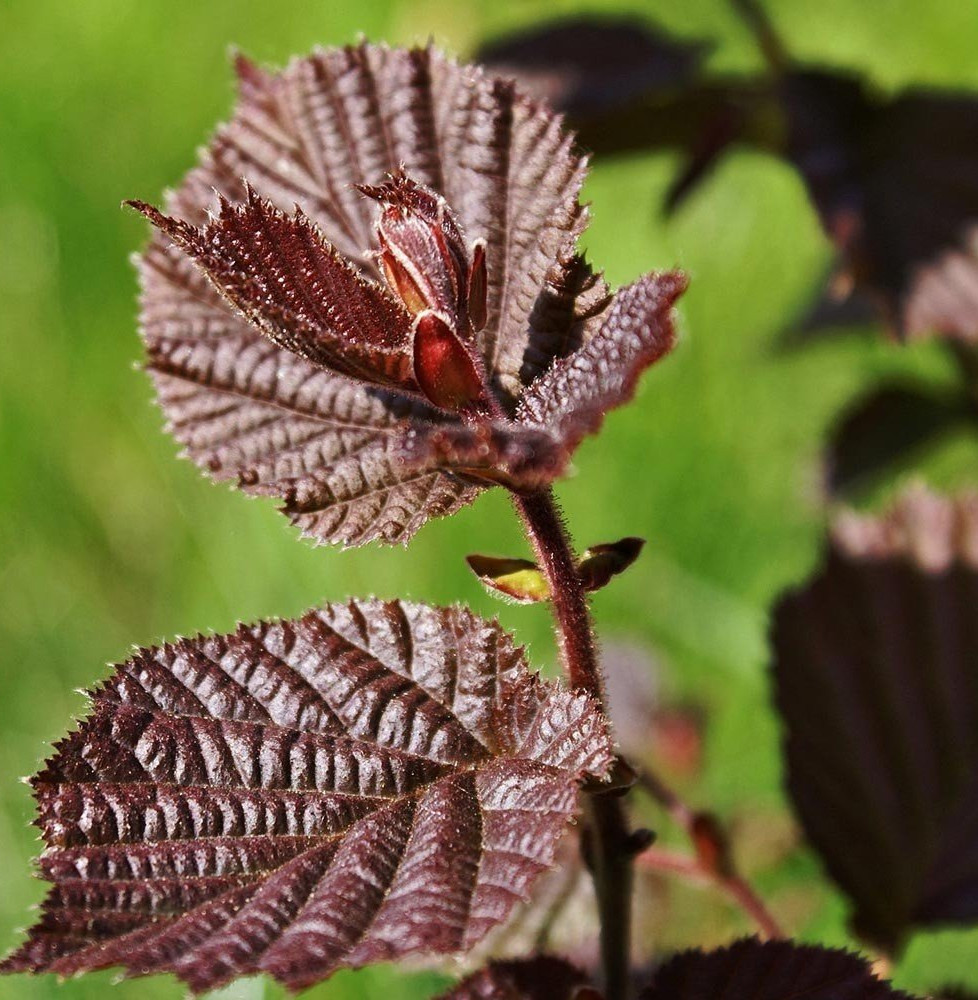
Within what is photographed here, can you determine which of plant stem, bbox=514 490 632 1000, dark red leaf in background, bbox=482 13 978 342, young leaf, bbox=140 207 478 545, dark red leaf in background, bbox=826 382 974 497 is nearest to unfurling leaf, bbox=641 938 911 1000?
plant stem, bbox=514 490 632 1000

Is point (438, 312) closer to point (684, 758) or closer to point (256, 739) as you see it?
point (256, 739)

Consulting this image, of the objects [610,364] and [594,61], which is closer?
[610,364]

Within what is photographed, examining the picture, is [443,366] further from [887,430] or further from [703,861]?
[887,430]

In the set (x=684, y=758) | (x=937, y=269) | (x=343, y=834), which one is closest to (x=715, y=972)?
(x=343, y=834)

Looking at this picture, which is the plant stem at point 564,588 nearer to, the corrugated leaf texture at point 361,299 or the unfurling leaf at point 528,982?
the corrugated leaf texture at point 361,299

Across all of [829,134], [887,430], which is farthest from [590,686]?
[887,430]
